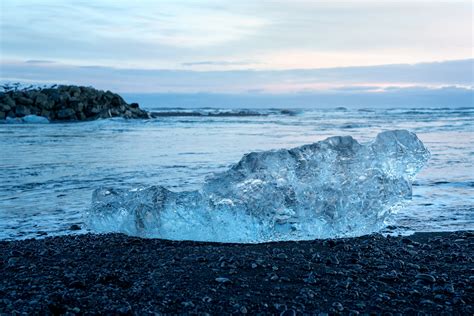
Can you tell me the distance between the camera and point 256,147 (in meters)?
13.1

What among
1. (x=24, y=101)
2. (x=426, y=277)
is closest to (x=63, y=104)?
(x=24, y=101)

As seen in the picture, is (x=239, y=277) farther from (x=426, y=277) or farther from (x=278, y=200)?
(x=278, y=200)

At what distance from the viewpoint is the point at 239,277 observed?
3158mm

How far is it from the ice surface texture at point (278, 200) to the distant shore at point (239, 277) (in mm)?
246

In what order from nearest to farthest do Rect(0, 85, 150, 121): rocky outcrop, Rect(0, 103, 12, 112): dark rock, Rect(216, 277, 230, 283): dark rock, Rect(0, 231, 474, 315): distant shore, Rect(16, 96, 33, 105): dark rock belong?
Rect(0, 231, 474, 315): distant shore, Rect(216, 277, 230, 283): dark rock, Rect(0, 103, 12, 112): dark rock, Rect(0, 85, 150, 121): rocky outcrop, Rect(16, 96, 33, 105): dark rock

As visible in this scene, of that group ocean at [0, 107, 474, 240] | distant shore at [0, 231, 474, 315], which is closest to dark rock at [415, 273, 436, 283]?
distant shore at [0, 231, 474, 315]

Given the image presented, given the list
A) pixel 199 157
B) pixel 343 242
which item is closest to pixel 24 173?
pixel 199 157

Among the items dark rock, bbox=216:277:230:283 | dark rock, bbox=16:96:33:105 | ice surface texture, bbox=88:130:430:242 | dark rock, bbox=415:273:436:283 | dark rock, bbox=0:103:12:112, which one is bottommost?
dark rock, bbox=415:273:436:283

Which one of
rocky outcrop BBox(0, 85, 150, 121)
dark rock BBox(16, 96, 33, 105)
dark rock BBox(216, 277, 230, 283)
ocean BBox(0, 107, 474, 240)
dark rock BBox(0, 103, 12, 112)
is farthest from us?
dark rock BBox(16, 96, 33, 105)

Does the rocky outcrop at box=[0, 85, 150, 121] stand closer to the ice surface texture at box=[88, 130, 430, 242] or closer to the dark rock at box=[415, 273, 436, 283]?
the ice surface texture at box=[88, 130, 430, 242]

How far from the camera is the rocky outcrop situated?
88.9 feet

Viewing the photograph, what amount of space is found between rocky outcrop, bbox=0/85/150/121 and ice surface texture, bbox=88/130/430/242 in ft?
78.8

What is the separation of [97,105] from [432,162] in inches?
896

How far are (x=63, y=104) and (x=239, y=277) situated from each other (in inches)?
1052
